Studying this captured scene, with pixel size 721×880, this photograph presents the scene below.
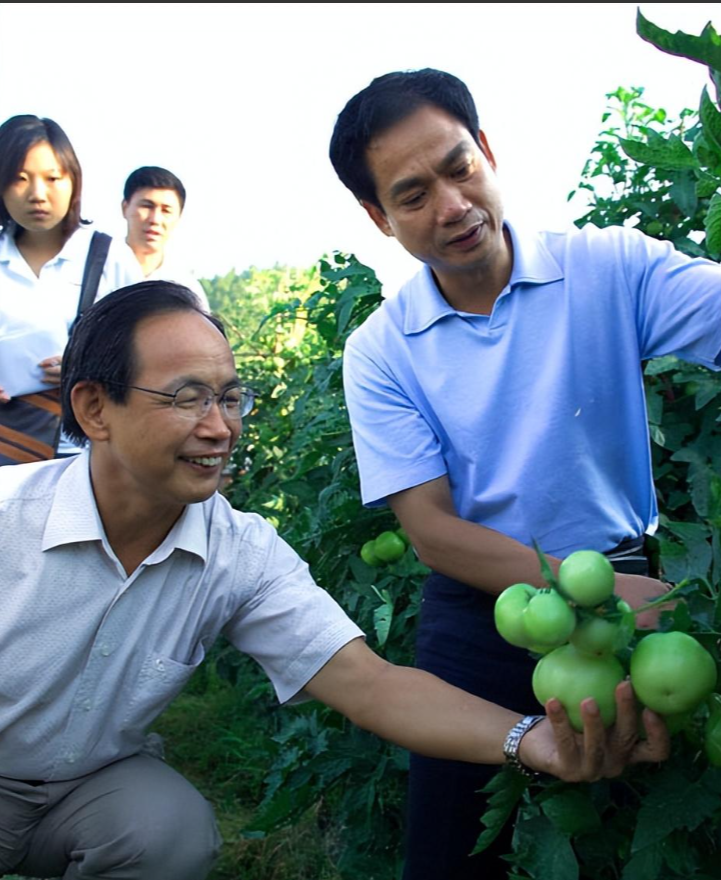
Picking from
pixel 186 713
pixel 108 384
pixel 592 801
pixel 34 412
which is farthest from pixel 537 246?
pixel 186 713

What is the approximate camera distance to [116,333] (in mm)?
2135

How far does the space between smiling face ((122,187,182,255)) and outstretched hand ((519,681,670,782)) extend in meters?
3.39

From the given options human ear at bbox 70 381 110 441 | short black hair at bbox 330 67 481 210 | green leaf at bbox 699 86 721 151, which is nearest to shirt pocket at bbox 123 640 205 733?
human ear at bbox 70 381 110 441

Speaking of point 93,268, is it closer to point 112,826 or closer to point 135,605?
point 135,605

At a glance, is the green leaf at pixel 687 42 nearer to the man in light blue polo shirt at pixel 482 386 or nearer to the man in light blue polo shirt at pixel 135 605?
the man in light blue polo shirt at pixel 482 386

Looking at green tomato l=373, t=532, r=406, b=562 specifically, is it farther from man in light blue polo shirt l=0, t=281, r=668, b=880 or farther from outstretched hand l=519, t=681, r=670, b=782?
outstretched hand l=519, t=681, r=670, b=782

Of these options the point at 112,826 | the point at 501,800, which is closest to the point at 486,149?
the point at 501,800

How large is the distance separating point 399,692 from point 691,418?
3.28ft

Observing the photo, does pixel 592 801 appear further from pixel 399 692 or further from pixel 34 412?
pixel 34 412

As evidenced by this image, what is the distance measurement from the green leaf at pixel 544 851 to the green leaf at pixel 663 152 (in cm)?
93

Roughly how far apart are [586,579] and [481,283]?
899 mm

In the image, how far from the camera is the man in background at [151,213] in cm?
462

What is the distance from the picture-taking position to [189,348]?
208 cm

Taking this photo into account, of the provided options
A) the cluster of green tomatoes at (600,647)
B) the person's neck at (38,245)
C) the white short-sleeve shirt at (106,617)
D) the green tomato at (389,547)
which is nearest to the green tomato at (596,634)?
the cluster of green tomatoes at (600,647)
